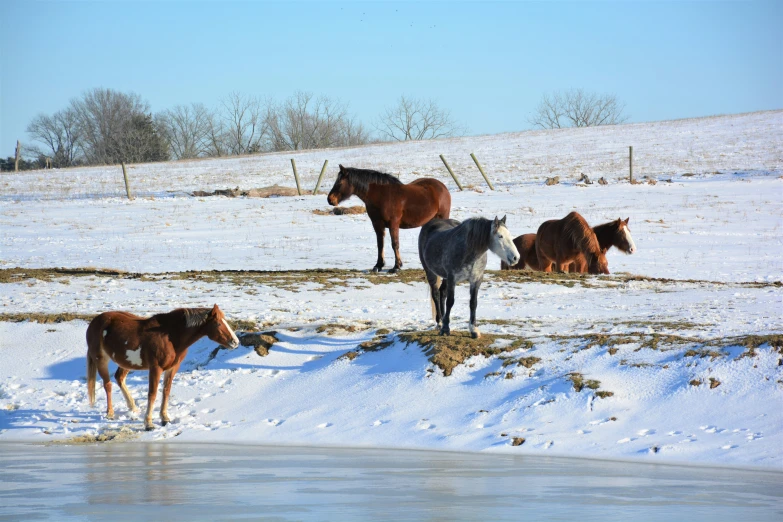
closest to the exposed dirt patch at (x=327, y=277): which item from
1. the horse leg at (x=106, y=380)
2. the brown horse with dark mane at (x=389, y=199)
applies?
the brown horse with dark mane at (x=389, y=199)

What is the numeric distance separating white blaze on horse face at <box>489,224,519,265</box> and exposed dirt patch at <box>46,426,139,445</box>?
435cm

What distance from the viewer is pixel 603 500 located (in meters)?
5.41

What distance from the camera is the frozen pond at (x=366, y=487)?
5.11 metres

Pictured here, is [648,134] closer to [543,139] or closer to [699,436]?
[543,139]

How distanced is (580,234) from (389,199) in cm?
393

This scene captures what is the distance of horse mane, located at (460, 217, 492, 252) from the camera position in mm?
9648

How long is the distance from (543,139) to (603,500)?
54.4 m

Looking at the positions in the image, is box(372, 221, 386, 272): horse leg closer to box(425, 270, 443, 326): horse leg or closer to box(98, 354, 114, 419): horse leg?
box(425, 270, 443, 326): horse leg

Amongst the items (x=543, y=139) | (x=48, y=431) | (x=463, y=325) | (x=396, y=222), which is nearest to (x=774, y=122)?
(x=543, y=139)

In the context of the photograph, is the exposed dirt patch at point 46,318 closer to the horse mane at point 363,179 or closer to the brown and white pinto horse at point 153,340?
the brown and white pinto horse at point 153,340

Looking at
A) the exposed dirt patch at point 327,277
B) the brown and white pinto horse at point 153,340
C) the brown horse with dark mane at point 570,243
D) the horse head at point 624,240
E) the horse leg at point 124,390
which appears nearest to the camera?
the brown and white pinto horse at point 153,340

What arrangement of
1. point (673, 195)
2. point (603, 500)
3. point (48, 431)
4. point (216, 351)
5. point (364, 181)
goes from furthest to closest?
1. point (673, 195)
2. point (364, 181)
3. point (216, 351)
4. point (48, 431)
5. point (603, 500)

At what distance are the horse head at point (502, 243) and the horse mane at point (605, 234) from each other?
9055 mm

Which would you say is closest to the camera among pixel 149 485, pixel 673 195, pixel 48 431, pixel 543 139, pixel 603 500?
pixel 603 500
